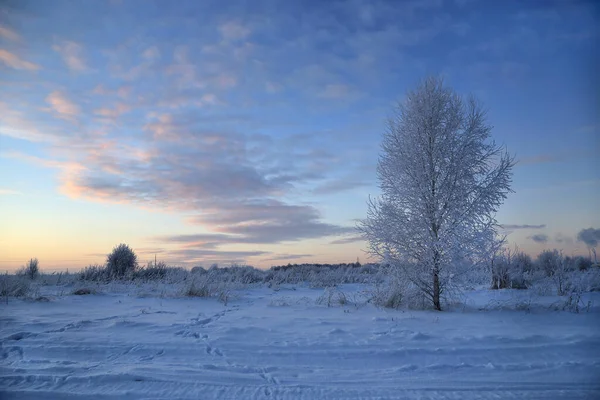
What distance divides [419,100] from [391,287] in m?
5.24

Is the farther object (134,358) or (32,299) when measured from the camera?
(32,299)

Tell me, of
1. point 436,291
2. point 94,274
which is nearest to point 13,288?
point 94,274

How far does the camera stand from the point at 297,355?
5547 millimetres

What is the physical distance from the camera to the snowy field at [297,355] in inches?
169

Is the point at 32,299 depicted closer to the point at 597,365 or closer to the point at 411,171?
the point at 411,171

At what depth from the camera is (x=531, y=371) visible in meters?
4.96

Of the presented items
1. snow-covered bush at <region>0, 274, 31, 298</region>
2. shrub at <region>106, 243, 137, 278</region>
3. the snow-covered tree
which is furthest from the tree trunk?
shrub at <region>106, 243, 137, 278</region>

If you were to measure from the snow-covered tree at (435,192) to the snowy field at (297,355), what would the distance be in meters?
1.41

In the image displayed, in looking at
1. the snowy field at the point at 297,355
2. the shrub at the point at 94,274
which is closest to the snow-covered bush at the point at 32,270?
the shrub at the point at 94,274

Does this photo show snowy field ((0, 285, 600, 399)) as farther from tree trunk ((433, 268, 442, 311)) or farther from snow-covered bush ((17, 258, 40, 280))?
snow-covered bush ((17, 258, 40, 280))

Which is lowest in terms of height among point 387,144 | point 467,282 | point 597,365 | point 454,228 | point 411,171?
point 597,365

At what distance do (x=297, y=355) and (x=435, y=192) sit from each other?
6178 millimetres

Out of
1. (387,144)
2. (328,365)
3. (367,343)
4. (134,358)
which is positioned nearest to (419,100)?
(387,144)

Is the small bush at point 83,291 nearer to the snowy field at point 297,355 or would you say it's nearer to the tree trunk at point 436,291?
the snowy field at point 297,355
